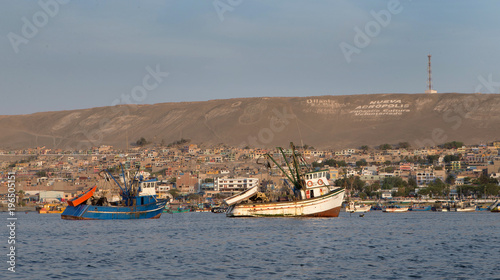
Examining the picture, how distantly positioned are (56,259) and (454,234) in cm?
3571

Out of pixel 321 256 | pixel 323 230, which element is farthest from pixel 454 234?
pixel 321 256

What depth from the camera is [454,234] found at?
64188mm

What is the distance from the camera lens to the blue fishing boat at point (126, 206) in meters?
98.2

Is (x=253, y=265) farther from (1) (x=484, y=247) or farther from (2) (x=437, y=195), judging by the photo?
(2) (x=437, y=195)

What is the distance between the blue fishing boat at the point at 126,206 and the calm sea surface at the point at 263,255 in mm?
30912

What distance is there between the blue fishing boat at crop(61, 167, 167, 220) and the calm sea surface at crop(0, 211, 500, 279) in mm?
30912

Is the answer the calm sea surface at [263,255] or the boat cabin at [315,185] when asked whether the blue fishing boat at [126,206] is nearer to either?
the boat cabin at [315,185]

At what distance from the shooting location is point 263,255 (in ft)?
149

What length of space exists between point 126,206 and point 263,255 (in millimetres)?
56775

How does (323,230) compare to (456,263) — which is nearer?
(456,263)

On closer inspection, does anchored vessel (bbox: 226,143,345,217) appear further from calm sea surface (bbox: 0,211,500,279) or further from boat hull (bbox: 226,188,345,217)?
calm sea surface (bbox: 0,211,500,279)

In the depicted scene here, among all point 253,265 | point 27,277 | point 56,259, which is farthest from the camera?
point 56,259

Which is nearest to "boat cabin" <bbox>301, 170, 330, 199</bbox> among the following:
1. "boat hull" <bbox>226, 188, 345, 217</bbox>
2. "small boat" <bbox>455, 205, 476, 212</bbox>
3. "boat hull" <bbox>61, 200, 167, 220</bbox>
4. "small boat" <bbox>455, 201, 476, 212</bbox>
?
"boat hull" <bbox>226, 188, 345, 217</bbox>

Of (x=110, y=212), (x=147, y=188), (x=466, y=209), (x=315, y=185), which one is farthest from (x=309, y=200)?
(x=466, y=209)
